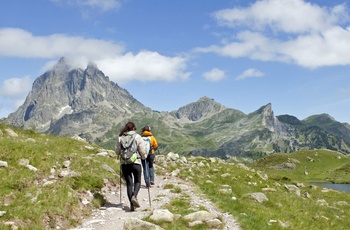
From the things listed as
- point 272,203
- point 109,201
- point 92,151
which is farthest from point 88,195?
point 92,151

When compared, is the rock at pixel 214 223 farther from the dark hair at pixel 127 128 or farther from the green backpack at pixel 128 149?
the dark hair at pixel 127 128

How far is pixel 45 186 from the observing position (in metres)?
15.1

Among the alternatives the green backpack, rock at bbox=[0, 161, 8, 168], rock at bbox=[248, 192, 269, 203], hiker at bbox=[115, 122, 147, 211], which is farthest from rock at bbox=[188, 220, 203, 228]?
rock at bbox=[0, 161, 8, 168]

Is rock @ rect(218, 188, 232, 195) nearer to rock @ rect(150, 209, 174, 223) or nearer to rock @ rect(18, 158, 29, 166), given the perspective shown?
rock @ rect(150, 209, 174, 223)

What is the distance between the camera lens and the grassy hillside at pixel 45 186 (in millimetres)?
12320

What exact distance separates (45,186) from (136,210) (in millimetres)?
4426

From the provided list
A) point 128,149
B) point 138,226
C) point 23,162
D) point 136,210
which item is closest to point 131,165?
point 128,149

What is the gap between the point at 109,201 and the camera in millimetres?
17516

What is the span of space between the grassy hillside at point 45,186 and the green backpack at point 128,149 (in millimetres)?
2791

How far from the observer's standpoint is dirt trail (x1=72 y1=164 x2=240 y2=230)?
13.2 metres

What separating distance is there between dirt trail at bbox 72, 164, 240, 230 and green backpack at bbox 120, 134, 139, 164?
7.95 ft

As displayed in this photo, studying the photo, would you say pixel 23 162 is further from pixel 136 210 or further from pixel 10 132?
pixel 10 132

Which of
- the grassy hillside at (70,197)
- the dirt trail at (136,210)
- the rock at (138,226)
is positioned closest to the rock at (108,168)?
the grassy hillside at (70,197)

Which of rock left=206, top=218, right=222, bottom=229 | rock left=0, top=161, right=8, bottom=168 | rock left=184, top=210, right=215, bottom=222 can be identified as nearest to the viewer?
rock left=206, top=218, right=222, bottom=229
